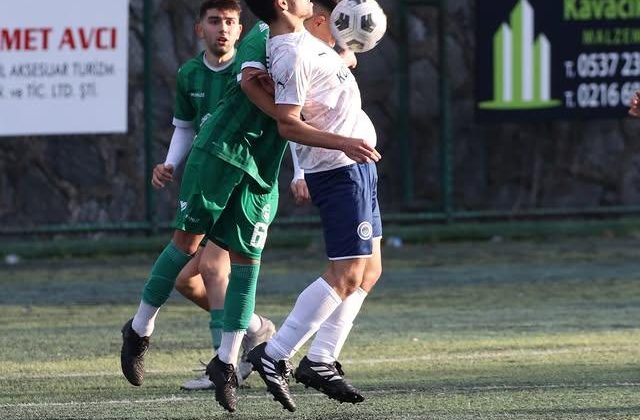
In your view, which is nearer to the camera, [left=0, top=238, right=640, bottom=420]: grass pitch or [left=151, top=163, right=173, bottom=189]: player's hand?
[left=0, top=238, right=640, bottom=420]: grass pitch

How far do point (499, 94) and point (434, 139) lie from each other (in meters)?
0.76

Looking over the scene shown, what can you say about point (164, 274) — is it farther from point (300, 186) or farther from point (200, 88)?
point (200, 88)

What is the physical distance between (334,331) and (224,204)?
68 centimetres

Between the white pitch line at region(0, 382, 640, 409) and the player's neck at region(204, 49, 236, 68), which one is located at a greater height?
the player's neck at region(204, 49, 236, 68)

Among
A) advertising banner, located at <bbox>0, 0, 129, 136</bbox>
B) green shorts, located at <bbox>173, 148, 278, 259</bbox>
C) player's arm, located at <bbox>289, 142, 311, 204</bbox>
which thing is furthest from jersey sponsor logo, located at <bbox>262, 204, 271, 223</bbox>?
advertising banner, located at <bbox>0, 0, 129, 136</bbox>

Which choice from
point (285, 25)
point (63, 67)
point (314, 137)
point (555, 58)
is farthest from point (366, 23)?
point (555, 58)

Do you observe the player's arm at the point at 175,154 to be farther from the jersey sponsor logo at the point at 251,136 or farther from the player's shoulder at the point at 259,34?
the player's shoulder at the point at 259,34

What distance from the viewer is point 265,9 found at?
662cm

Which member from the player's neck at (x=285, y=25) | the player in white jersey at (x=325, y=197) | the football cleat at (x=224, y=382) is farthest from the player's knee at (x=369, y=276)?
the player's neck at (x=285, y=25)

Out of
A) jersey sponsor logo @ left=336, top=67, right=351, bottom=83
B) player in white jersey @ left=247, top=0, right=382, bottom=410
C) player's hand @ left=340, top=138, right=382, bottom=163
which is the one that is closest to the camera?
player's hand @ left=340, top=138, right=382, bottom=163

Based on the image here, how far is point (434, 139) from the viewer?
1475 cm

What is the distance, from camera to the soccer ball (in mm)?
6891

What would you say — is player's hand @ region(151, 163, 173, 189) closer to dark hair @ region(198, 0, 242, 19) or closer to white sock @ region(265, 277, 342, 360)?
dark hair @ region(198, 0, 242, 19)

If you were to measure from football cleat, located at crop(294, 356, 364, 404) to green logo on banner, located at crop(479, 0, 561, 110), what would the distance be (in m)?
7.95
